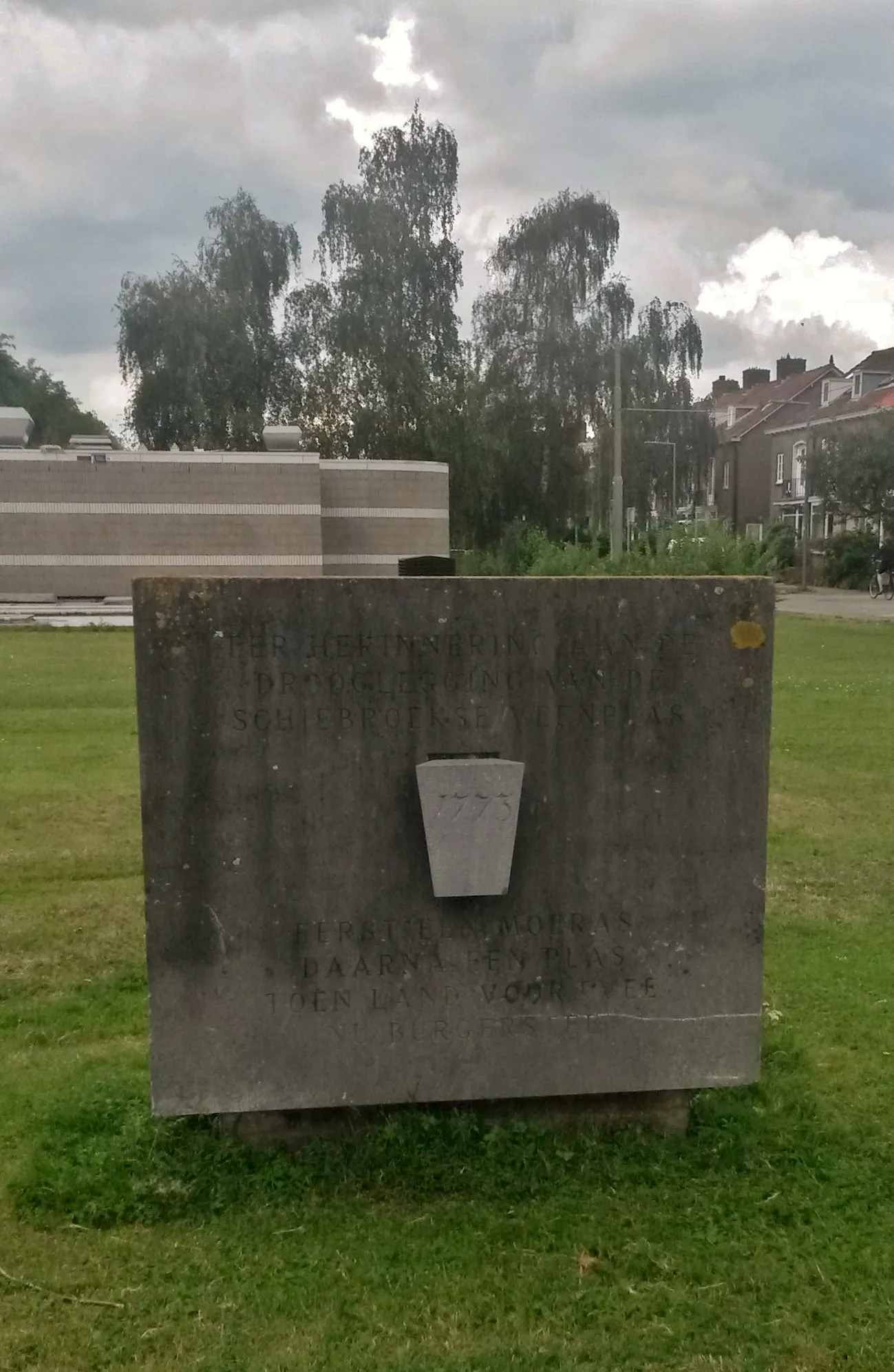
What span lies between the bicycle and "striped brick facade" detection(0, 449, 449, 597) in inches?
751

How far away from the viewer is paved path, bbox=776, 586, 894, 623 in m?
28.1

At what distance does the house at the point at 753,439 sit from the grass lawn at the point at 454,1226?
56.8 meters

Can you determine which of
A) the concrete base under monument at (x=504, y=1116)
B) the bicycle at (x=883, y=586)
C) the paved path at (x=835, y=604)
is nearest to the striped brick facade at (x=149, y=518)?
the paved path at (x=835, y=604)

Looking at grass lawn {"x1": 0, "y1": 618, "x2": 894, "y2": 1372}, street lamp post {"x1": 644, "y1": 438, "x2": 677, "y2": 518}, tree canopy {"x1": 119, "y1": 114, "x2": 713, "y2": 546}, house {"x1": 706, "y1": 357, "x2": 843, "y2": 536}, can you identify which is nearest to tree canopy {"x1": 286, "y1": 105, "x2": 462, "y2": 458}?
tree canopy {"x1": 119, "y1": 114, "x2": 713, "y2": 546}

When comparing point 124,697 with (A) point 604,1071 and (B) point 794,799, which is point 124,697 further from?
(A) point 604,1071

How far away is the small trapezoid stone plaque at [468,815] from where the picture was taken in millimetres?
3129

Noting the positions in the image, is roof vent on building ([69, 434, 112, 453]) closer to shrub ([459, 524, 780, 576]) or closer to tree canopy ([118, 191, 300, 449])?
tree canopy ([118, 191, 300, 449])

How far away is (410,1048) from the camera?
10.9 ft

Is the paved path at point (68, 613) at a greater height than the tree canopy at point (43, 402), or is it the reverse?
the tree canopy at point (43, 402)

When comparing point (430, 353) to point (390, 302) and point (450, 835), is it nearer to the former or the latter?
point (390, 302)

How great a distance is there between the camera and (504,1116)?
344 cm

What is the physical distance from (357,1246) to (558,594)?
5.98ft

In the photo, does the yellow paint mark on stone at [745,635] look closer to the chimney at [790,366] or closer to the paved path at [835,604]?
the paved path at [835,604]

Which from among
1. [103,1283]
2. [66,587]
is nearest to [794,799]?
[103,1283]
